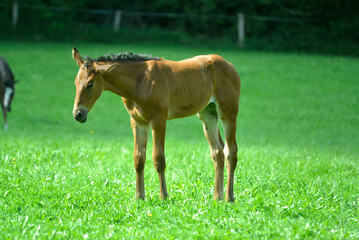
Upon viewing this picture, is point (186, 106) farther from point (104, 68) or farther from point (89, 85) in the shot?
point (89, 85)

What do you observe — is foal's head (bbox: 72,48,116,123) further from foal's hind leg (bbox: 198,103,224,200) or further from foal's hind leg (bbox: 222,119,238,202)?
foal's hind leg (bbox: 222,119,238,202)

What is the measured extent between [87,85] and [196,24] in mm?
24730

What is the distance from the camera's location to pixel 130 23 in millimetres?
32219

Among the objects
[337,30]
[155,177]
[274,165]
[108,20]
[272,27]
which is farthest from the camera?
[108,20]

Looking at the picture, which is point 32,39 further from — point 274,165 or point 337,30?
point 274,165

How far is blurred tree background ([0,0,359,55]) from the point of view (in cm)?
2408

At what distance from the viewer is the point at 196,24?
1159 inches

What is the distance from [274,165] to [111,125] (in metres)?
9.02

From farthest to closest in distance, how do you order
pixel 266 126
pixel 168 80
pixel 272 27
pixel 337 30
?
pixel 272 27 < pixel 337 30 < pixel 266 126 < pixel 168 80

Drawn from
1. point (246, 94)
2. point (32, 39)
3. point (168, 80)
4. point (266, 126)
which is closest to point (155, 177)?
point (168, 80)

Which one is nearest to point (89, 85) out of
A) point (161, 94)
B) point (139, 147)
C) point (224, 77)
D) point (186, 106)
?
point (161, 94)

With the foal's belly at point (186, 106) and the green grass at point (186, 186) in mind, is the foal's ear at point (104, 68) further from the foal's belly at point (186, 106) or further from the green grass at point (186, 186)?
the green grass at point (186, 186)

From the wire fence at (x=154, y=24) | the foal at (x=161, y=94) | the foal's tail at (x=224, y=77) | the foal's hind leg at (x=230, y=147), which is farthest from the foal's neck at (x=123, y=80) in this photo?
the wire fence at (x=154, y=24)

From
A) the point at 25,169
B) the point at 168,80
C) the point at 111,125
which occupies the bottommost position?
the point at 111,125
